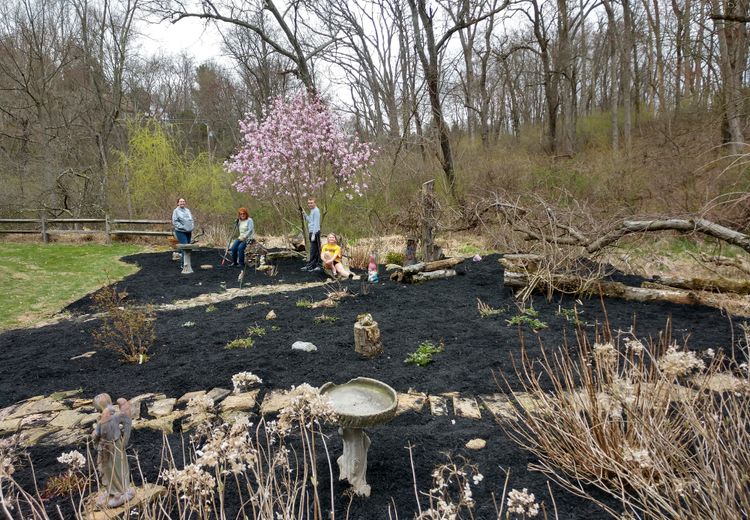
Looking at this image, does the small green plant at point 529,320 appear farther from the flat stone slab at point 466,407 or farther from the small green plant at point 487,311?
the flat stone slab at point 466,407

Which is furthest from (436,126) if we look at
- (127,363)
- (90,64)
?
(90,64)

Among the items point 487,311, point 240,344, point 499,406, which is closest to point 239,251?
point 240,344

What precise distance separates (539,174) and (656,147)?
187 inches

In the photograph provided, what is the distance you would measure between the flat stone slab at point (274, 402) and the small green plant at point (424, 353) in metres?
1.30

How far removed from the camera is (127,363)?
180 inches

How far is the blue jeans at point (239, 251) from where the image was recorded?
10.2 meters

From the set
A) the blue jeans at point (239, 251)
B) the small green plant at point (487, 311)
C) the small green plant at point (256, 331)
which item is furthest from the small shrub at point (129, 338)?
the blue jeans at point (239, 251)

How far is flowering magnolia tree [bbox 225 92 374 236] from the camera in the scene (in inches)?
→ 408

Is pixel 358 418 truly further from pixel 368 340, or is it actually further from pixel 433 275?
pixel 433 275

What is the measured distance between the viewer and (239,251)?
1020cm

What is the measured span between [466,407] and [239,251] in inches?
319

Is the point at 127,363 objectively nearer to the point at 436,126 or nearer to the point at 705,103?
the point at 436,126

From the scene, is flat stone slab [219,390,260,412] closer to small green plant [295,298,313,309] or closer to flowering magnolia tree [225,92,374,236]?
small green plant [295,298,313,309]

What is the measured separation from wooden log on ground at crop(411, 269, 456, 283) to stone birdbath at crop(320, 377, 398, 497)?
5138 millimetres
